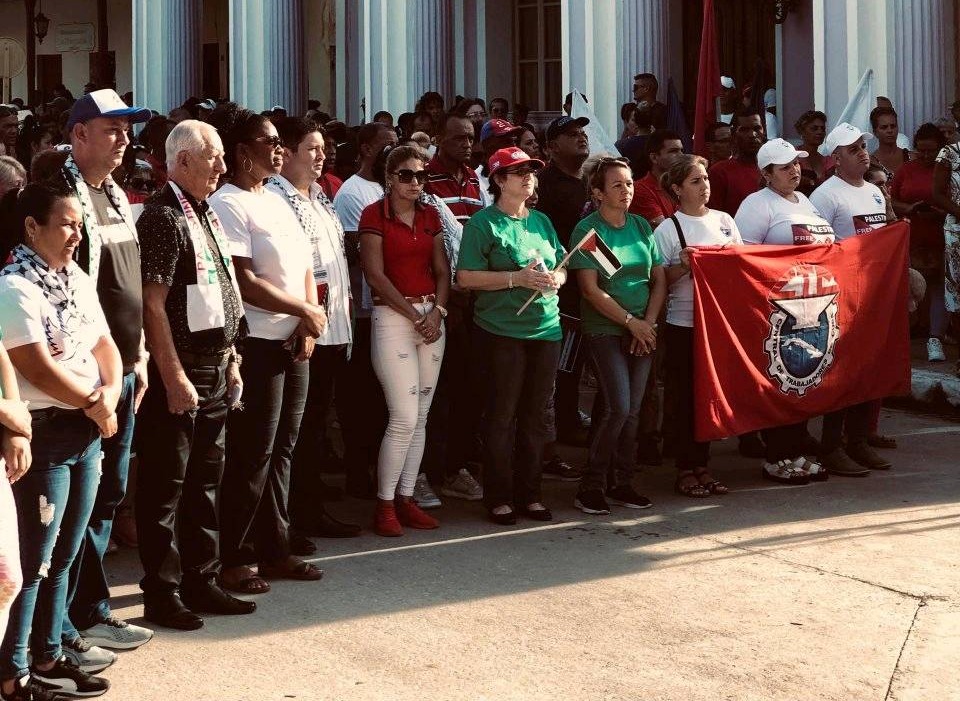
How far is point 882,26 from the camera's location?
13656 millimetres

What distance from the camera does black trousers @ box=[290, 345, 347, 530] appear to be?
7.08 meters

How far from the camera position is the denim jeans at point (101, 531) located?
5.30 meters

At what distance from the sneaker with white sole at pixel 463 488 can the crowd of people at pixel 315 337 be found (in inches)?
0.5

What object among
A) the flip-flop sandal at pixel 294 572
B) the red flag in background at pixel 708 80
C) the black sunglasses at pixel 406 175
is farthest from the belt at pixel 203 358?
the red flag in background at pixel 708 80

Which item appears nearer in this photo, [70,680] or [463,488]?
[70,680]

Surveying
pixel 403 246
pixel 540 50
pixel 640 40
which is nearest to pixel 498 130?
pixel 403 246

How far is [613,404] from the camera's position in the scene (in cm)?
781

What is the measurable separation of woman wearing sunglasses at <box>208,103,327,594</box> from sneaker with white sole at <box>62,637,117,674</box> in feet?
3.35

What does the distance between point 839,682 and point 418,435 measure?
2.90 meters

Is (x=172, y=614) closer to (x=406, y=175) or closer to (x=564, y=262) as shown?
(x=406, y=175)

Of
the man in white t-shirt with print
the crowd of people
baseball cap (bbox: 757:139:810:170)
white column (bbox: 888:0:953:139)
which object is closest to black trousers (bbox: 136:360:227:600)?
the crowd of people

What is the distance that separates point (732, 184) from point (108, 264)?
5.60m

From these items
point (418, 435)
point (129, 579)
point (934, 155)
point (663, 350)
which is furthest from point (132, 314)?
point (934, 155)

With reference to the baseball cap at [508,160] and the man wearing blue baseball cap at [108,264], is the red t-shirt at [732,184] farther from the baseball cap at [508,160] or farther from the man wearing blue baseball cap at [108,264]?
the man wearing blue baseball cap at [108,264]
